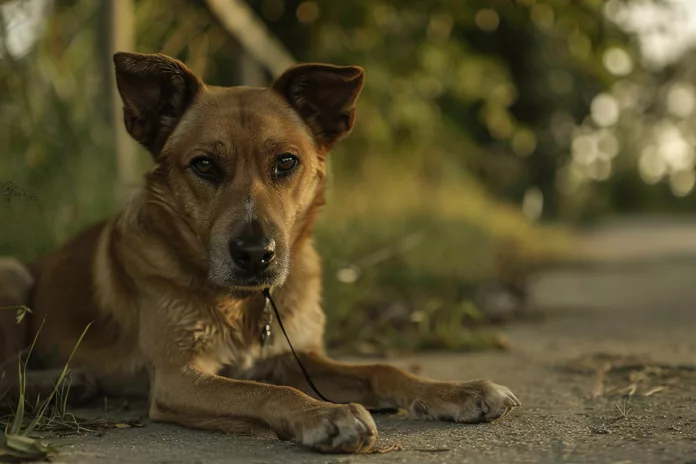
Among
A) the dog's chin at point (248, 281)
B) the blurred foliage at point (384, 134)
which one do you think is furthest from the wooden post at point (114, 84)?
the dog's chin at point (248, 281)

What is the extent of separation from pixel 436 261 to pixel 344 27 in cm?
213

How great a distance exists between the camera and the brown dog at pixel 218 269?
3.34 m

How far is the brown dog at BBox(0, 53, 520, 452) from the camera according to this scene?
3336mm

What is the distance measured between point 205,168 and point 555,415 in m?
1.61

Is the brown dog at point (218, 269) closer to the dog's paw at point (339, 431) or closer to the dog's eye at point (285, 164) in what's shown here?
the dog's eye at point (285, 164)

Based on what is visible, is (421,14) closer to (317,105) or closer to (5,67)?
(5,67)

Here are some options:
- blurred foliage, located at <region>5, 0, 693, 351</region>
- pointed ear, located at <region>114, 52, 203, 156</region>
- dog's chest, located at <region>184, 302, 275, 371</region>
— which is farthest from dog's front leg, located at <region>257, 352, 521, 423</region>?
blurred foliage, located at <region>5, 0, 693, 351</region>

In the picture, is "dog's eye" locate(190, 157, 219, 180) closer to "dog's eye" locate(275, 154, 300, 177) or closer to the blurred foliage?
"dog's eye" locate(275, 154, 300, 177)

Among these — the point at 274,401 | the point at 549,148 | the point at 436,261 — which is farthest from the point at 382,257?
the point at 549,148

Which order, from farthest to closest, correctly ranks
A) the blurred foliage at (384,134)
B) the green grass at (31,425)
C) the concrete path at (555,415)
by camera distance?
the blurred foliage at (384,134)
the concrete path at (555,415)
the green grass at (31,425)

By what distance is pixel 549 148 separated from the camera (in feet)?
54.9

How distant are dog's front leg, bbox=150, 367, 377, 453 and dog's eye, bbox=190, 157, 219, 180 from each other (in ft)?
2.42

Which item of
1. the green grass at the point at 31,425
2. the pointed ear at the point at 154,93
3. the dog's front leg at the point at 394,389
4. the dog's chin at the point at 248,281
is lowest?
the green grass at the point at 31,425

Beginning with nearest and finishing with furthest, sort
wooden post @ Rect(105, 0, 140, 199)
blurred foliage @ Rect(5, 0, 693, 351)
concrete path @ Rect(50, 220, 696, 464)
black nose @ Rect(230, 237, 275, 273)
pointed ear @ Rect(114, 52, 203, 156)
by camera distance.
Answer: concrete path @ Rect(50, 220, 696, 464) → black nose @ Rect(230, 237, 275, 273) → pointed ear @ Rect(114, 52, 203, 156) → blurred foliage @ Rect(5, 0, 693, 351) → wooden post @ Rect(105, 0, 140, 199)
